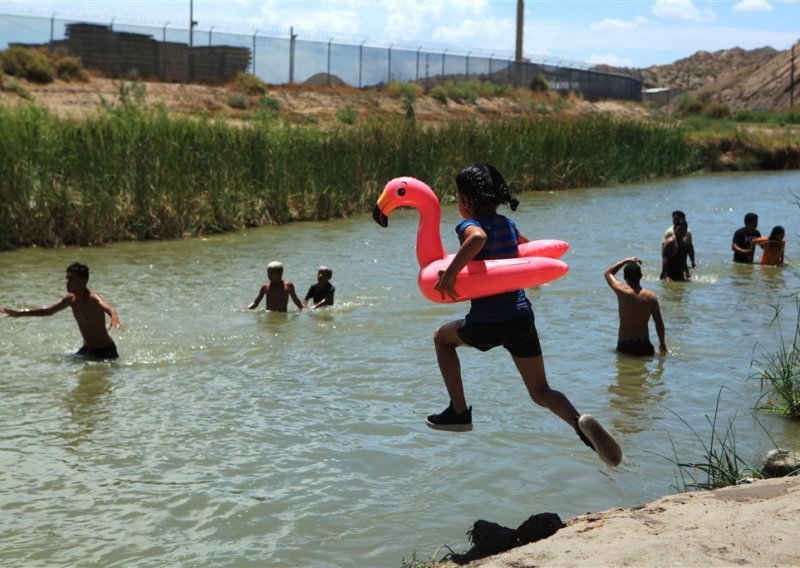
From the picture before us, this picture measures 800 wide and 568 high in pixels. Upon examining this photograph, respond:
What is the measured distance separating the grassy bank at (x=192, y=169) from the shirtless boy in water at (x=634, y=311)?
36.2 ft

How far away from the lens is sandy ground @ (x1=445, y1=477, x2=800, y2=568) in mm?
4426

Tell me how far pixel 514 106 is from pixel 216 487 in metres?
53.4

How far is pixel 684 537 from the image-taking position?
468 centimetres

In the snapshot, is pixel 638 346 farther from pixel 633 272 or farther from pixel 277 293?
pixel 277 293

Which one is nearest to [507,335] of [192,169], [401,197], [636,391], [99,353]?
[401,197]

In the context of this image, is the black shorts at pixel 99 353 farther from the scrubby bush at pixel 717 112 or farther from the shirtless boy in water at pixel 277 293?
the scrubby bush at pixel 717 112

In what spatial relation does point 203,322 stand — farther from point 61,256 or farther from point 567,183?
point 567,183

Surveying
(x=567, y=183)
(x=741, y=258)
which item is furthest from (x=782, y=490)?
(x=567, y=183)

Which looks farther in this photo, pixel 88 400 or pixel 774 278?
pixel 774 278

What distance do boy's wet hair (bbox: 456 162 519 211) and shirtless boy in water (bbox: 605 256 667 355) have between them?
5348mm

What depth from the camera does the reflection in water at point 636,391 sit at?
29.6 ft

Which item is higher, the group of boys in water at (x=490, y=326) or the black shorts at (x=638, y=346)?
Result: the group of boys in water at (x=490, y=326)

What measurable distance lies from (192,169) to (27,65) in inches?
1004

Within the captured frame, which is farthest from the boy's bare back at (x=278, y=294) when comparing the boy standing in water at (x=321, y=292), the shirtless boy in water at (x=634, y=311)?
the shirtless boy in water at (x=634, y=311)
